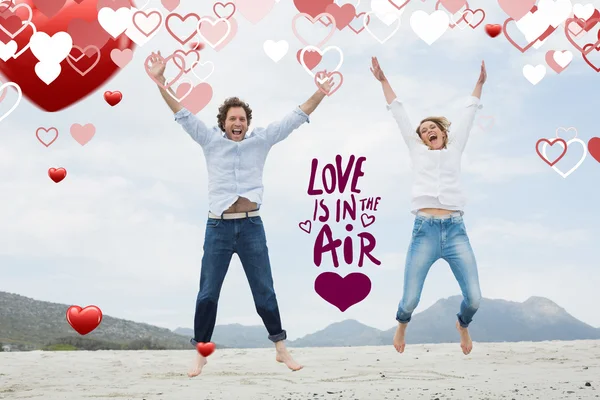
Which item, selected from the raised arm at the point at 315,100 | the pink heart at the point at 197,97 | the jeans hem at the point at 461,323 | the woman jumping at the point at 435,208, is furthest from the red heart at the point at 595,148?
the pink heart at the point at 197,97

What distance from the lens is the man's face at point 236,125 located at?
6.34 meters

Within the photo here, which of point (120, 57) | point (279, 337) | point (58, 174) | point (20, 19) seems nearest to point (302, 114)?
point (279, 337)

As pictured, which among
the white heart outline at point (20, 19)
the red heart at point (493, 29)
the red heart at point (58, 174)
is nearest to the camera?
the red heart at point (493, 29)

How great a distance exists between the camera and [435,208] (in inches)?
254

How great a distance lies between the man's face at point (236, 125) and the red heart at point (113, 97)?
2.34 m

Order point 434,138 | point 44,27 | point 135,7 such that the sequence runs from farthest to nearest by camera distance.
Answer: point 44,27, point 135,7, point 434,138

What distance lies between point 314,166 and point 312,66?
987 mm

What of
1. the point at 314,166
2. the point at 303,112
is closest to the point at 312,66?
the point at 303,112

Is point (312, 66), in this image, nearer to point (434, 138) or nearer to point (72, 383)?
point (434, 138)

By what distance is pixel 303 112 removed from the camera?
6289 mm

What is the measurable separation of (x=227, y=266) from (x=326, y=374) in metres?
1.68

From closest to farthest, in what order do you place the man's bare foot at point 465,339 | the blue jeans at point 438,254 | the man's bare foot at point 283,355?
the blue jeans at point 438,254 → the man's bare foot at point 283,355 → the man's bare foot at point 465,339

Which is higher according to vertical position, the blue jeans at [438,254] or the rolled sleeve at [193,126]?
the rolled sleeve at [193,126]

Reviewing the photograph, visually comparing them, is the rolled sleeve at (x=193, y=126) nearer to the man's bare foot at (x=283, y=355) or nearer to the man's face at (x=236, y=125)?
the man's face at (x=236, y=125)
